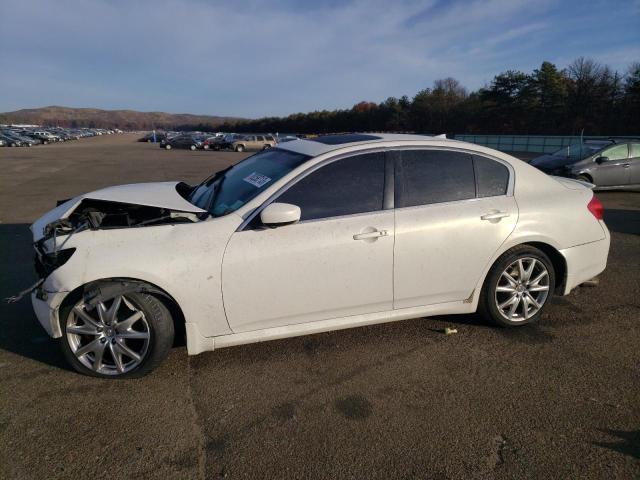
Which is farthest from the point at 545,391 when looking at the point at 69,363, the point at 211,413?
the point at 69,363

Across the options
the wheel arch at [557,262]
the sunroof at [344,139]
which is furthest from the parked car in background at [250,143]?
the wheel arch at [557,262]

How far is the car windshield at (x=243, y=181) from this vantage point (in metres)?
3.35

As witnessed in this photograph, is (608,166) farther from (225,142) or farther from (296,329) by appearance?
(225,142)

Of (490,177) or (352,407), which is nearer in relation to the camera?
(352,407)

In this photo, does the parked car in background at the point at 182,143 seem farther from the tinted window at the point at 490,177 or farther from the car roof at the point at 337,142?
the tinted window at the point at 490,177

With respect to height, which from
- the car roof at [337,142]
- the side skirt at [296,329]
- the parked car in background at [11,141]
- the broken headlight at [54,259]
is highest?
the parked car in background at [11,141]

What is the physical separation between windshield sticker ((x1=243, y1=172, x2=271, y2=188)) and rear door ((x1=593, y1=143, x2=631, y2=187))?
1102 centimetres

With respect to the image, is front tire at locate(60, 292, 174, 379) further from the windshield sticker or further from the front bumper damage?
the windshield sticker

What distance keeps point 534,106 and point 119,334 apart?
203ft

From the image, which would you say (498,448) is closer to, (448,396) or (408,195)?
(448,396)

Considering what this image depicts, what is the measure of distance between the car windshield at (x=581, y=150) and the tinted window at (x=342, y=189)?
10.7 meters

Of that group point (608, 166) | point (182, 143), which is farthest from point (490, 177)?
point (182, 143)

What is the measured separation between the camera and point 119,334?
9.92ft

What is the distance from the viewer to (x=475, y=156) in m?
3.74
